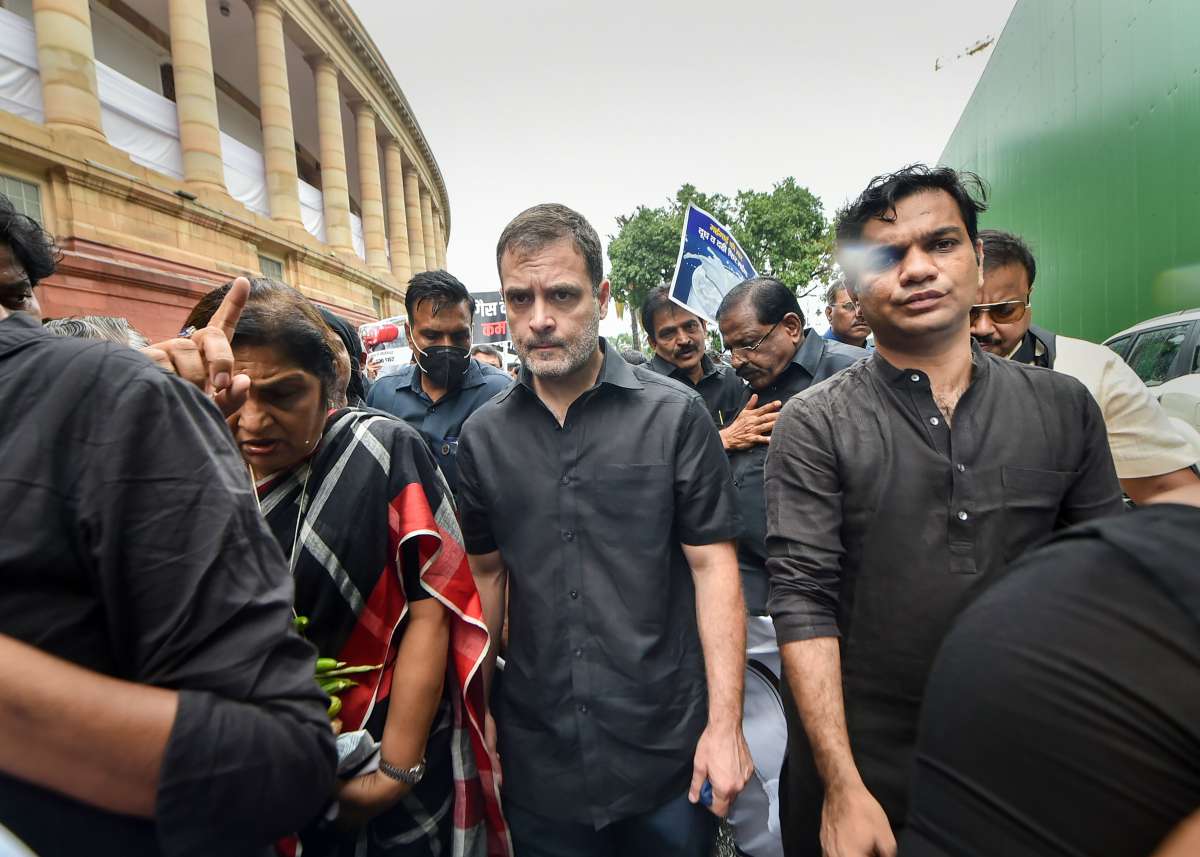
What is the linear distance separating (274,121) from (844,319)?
15572mm

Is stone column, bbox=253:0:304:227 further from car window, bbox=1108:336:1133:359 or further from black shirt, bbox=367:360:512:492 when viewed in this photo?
car window, bbox=1108:336:1133:359

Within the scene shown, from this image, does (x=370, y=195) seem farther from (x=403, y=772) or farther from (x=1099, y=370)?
(x=403, y=772)

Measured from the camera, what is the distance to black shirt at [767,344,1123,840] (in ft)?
4.53

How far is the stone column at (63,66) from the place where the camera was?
9.59 metres

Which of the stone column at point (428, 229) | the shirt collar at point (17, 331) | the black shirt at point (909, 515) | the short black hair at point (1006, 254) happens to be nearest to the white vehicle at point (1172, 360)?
the short black hair at point (1006, 254)

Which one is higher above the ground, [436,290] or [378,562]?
[436,290]

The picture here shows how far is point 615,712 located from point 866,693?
0.63 m

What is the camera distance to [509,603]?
176cm

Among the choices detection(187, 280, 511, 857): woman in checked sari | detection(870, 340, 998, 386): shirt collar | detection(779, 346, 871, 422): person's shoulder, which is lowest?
detection(187, 280, 511, 857): woman in checked sari

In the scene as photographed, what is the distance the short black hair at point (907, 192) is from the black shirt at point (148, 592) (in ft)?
5.48

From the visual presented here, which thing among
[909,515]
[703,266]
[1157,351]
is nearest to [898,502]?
[909,515]

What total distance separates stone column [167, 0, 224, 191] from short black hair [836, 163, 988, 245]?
46.7 feet

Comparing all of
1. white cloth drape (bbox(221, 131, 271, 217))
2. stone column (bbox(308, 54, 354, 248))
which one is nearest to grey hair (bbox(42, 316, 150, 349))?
white cloth drape (bbox(221, 131, 271, 217))

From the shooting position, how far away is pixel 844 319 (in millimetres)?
4938
